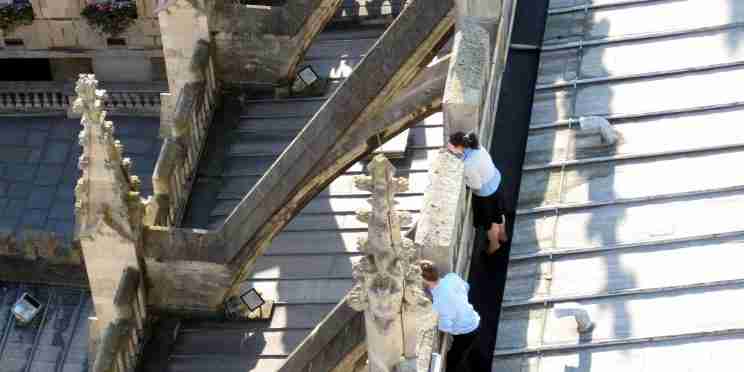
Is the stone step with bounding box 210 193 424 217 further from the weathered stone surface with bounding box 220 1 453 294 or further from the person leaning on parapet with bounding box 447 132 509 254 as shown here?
the person leaning on parapet with bounding box 447 132 509 254

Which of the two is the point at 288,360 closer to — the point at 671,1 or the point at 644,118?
the point at 644,118

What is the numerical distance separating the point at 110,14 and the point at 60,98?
8.26ft

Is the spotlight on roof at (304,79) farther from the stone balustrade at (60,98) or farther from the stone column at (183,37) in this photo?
the stone balustrade at (60,98)

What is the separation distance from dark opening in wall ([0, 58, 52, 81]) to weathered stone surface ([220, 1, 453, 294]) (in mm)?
11807

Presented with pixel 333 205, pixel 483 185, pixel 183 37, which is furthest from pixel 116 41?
pixel 483 185

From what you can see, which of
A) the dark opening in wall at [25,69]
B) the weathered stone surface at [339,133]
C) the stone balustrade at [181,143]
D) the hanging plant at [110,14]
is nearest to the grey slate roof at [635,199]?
the weathered stone surface at [339,133]

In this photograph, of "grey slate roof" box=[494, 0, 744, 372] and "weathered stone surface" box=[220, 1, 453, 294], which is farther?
"weathered stone surface" box=[220, 1, 453, 294]

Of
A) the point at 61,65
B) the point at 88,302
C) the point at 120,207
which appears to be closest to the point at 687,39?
the point at 120,207

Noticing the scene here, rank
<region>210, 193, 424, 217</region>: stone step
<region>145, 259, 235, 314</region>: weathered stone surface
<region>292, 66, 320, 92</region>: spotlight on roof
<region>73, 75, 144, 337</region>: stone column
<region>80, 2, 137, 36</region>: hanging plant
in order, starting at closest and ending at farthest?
<region>73, 75, 144, 337</region>: stone column, <region>145, 259, 235, 314</region>: weathered stone surface, <region>210, 193, 424, 217</region>: stone step, <region>292, 66, 320, 92</region>: spotlight on roof, <region>80, 2, 137, 36</region>: hanging plant

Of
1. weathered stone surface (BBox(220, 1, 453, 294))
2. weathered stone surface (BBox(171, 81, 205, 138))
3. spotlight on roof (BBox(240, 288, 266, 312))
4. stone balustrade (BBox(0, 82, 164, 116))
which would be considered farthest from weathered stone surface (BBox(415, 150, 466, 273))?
stone balustrade (BBox(0, 82, 164, 116))

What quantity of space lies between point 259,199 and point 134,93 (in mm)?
10836

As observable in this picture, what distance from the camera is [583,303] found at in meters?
19.9

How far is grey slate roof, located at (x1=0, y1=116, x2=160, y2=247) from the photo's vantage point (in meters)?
33.6

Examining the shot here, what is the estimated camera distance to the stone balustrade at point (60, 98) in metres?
35.4
